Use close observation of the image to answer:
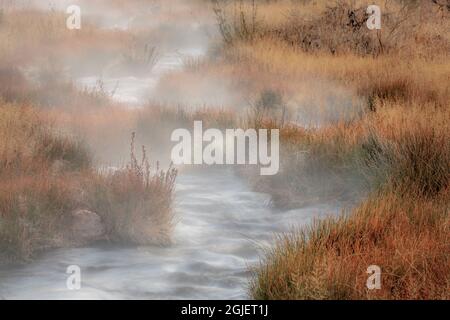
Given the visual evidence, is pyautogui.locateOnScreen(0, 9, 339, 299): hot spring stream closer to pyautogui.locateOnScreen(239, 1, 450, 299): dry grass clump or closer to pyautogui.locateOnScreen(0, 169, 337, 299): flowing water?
pyautogui.locateOnScreen(0, 169, 337, 299): flowing water

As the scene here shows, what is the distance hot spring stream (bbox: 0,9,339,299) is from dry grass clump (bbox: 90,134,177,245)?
0.47 ft

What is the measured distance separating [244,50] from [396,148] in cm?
661

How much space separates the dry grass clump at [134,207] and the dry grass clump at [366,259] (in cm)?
138

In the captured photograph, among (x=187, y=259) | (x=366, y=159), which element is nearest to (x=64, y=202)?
(x=187, y=259)

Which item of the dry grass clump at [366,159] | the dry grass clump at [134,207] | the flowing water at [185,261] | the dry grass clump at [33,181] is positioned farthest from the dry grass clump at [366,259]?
the dry grass clump at [33,181]

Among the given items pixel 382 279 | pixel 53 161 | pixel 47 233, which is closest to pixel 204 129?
pixel 53 161

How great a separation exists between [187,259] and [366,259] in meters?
1.71

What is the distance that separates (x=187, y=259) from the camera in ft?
22.0

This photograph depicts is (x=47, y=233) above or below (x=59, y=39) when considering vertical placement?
below

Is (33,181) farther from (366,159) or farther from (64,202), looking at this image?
(366,159)

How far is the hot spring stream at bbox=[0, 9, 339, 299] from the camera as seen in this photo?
234 inches
